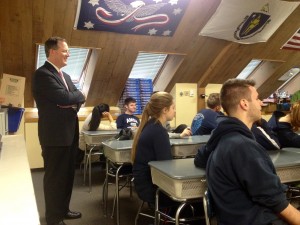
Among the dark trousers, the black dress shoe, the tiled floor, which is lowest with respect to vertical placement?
the tiled floor

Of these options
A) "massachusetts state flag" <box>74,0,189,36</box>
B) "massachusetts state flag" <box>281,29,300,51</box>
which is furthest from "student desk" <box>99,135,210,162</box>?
"massachusetts state flag" <box>281,29,300,51</box>

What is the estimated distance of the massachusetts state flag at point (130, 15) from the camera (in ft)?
12.5

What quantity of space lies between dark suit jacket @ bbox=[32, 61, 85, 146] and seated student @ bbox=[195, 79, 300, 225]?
4.02ft

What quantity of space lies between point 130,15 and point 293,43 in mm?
3255

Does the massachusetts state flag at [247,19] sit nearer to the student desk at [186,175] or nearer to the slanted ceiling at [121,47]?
the slanted ceiling at [121,47]

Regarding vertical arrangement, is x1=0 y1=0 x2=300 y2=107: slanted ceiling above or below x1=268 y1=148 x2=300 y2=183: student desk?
above

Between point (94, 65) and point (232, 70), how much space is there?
2636mm

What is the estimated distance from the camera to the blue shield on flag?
4.58 meters

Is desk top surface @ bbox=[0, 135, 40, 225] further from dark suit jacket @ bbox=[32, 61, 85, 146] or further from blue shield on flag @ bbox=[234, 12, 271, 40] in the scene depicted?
blue shield on flag @ bbox=[234, 12, 271, 40]

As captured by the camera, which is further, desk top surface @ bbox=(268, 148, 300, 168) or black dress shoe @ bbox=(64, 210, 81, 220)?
black dress shoe @ bbox=(64, 210, 81, 220)

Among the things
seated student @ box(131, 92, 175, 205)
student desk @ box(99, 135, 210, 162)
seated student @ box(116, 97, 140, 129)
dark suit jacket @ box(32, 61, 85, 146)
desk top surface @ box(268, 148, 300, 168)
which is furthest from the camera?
seated student @ box(116, 97, 140, 129)

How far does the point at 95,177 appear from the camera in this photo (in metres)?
4.54

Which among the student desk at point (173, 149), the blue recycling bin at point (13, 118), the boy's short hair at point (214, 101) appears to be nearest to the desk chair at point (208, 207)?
the student desk at point (173, 149)

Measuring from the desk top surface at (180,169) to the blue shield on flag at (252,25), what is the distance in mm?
3306
